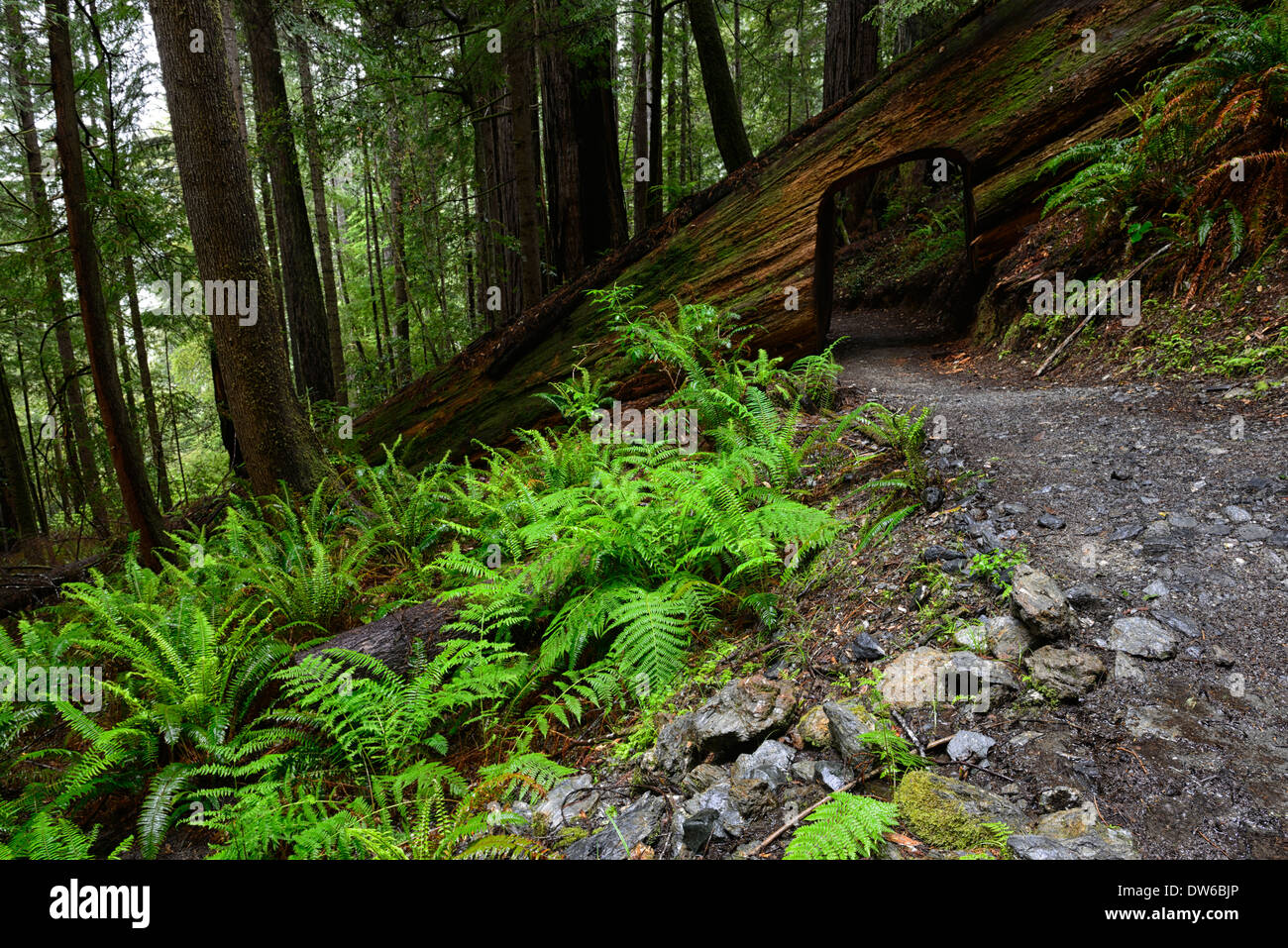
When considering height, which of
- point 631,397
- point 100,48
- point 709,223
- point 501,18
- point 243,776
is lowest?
point 243,776

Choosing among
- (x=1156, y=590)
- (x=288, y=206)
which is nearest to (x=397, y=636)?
(x=1156, y=590)

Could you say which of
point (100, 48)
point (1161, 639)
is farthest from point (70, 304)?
point (1161, 639)

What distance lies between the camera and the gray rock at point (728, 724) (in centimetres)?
227

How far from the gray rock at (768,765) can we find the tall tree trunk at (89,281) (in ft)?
20.8

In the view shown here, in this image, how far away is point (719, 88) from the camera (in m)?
9.59

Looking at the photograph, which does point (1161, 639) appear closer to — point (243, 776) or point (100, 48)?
point (243, 776)

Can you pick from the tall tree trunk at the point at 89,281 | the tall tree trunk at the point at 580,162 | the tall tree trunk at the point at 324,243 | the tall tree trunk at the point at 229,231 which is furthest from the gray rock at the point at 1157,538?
the tall tree trunk at the point at 324,243

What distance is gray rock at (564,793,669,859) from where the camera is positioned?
1.99 m

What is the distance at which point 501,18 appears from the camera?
7512mm

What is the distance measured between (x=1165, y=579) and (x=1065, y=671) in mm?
659

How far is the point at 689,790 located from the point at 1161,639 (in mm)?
1707

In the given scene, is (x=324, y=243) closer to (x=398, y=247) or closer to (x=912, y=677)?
(x=398, y=247)

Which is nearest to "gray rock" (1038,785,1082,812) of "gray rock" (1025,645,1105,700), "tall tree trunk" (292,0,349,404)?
"gray rock" (1025,645,1105,700)

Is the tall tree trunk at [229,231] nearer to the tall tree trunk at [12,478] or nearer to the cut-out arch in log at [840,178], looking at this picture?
the cut-out arch in log at [840,178]
